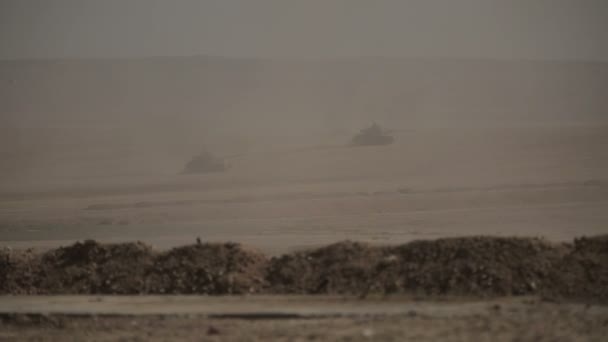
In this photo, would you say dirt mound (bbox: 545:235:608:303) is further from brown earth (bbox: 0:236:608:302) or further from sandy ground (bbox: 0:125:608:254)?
sandy ground (bbox: 0:125:608:254)

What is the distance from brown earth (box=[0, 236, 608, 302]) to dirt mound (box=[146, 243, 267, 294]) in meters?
0.01

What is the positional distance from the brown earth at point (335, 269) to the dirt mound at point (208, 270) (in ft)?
0.04

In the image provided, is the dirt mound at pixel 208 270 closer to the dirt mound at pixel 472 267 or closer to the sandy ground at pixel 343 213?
the sandy ground at pixel 343 213

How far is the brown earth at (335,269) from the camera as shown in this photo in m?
15.3

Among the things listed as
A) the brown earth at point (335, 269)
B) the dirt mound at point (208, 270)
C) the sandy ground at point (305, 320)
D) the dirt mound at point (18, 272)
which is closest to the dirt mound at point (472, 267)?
the brown earth at point (335, 269)

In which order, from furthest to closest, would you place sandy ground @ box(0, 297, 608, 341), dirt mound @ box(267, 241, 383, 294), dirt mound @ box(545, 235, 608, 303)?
1. dirt mound @ box(267, 241, 383, 294)
2. dirt mound @ box(545, 235, 608, 303)
3. sandy ground @ box(0, 297, 608, 341)

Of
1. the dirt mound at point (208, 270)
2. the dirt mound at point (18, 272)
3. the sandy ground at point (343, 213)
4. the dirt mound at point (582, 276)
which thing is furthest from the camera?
the dirt mound at point (18, 272)

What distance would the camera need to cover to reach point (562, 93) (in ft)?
304

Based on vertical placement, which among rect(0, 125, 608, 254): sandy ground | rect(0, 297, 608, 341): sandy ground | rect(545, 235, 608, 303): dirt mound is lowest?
rect(0, 297, 608, 341): sandy ground

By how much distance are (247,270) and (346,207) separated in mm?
19779

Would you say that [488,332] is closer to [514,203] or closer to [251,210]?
[514,203]

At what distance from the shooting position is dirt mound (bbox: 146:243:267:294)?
16.7 metres

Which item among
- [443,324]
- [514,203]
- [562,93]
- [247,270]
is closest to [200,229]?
[514,203]

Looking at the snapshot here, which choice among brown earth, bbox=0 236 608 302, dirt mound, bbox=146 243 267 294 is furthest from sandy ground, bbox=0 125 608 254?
brown earth, bbox=0 236 608 302
